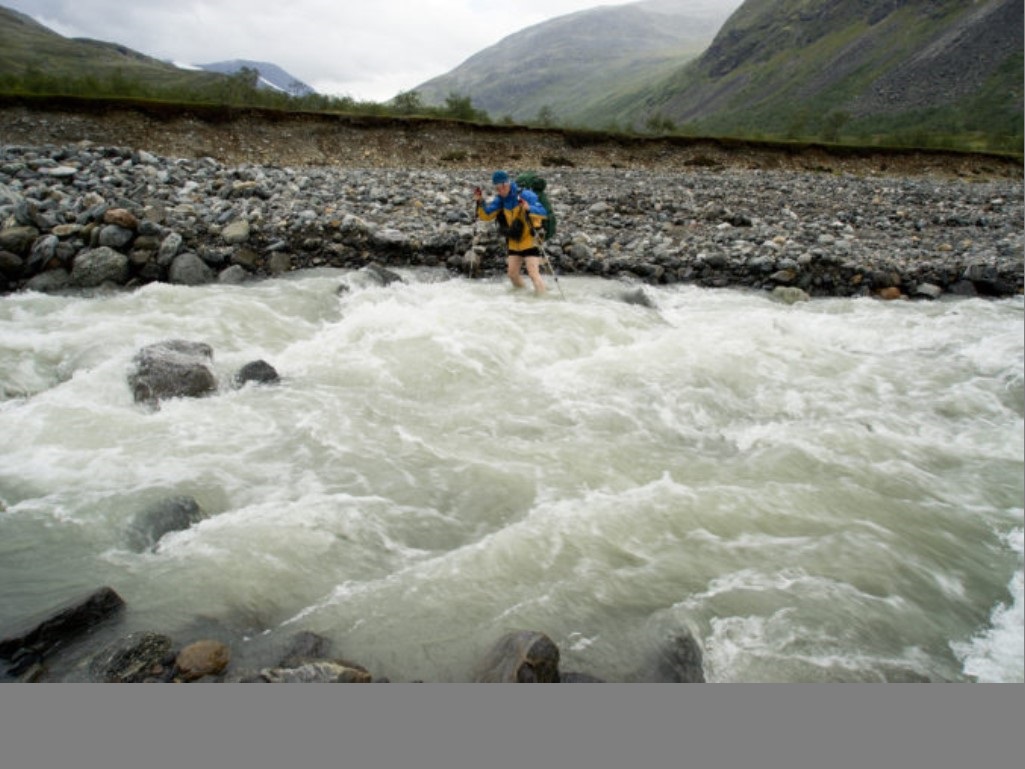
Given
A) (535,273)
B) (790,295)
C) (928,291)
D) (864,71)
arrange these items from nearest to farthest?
(535,273) < (790,295) < (928,291) < (864,71)

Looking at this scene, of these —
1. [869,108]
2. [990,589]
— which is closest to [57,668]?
[990,589]

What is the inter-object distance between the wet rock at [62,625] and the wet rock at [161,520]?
869mm

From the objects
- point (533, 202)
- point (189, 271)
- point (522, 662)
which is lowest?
point (522, 662)

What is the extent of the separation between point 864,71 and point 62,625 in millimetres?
161796

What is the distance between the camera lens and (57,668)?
13.7ft

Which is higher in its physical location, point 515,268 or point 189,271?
point 515,268

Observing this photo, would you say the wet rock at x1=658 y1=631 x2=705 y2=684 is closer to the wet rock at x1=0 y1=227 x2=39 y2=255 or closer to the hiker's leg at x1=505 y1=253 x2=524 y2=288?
the hiker's leg at x1=505 y1=253 x2=524 y2=288

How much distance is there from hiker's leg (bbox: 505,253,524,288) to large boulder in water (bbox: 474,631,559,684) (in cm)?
963

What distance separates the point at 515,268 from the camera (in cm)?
1317

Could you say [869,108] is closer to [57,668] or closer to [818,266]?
[818,266]

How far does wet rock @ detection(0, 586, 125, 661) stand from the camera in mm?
4254

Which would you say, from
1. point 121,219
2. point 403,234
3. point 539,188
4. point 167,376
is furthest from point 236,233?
point 167,376

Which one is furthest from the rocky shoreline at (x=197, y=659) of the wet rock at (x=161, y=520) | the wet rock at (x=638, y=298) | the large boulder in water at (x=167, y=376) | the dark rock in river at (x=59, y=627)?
the wet rock at (x=638, y=298)

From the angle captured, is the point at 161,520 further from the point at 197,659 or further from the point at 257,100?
the point at 257,100
